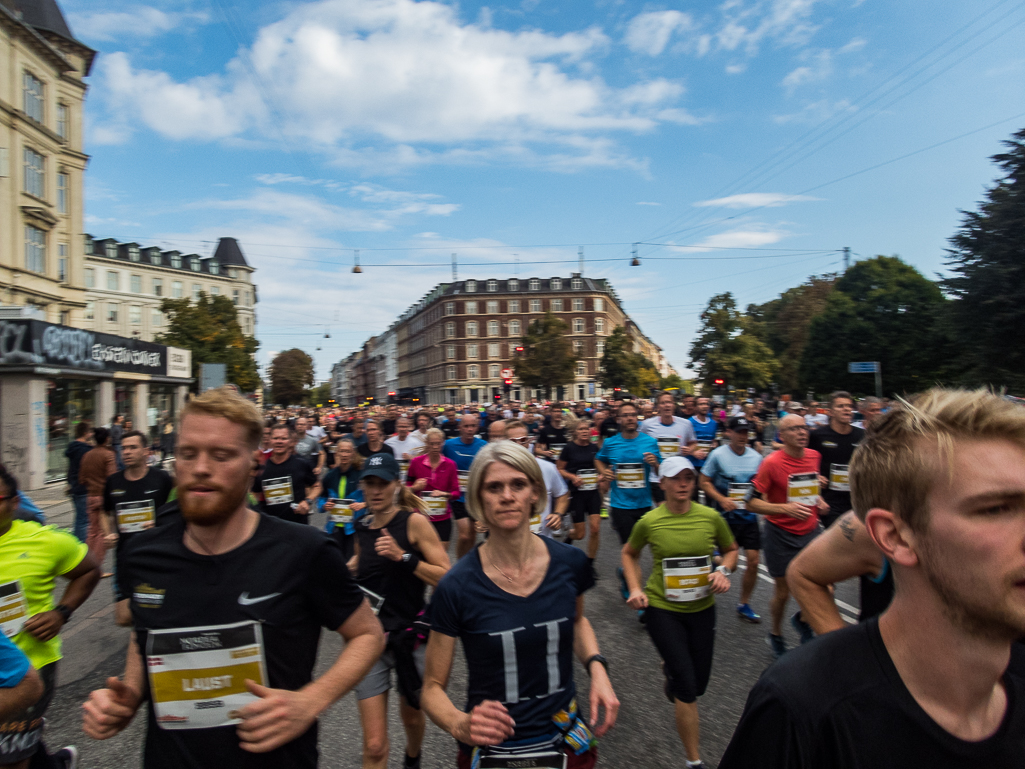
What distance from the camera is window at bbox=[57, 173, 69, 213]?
30.9m

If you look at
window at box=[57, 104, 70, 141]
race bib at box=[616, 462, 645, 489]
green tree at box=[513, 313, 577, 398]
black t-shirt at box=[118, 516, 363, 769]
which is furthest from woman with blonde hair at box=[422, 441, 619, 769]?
green tree at box=[513, 313, 577, 398]

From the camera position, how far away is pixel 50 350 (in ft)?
65.3

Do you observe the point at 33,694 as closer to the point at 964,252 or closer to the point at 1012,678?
the point at 1012,678

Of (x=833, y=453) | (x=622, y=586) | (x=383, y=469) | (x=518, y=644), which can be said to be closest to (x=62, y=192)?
(x=622, y=586)

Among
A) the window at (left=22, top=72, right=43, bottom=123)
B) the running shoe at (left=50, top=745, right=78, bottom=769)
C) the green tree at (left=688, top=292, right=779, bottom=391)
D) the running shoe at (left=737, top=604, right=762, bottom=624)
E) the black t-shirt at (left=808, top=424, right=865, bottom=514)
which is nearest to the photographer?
the running shoe at (left=50, top=745, right=78, bottom=769)

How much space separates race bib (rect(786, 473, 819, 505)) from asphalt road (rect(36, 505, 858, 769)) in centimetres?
121

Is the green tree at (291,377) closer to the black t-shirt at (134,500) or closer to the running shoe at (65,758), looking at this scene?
the black t-shirt at (134,500)

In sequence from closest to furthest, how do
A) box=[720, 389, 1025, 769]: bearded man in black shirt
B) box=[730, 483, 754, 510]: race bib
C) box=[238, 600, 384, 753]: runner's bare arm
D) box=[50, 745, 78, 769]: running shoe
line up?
box=[720, 389, 1025, 769]: bearded man in black shirt
box=[238, 600, 384, 753]: runner's bare arm
box=[50, 745, 78, 769]: running shoe
box=[730, 483, 754, 510]: race bib

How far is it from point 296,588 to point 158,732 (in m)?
0.59

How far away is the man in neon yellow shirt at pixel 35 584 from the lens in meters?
3.06

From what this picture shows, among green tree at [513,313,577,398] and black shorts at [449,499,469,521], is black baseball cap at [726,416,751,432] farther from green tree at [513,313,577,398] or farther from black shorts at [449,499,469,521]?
green tree at [513,313,577,398]

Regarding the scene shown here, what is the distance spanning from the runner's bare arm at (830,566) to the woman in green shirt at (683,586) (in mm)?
1623

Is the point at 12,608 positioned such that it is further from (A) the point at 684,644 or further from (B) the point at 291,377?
(B) the point at 291,377

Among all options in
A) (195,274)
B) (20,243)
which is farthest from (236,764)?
(195,274)
